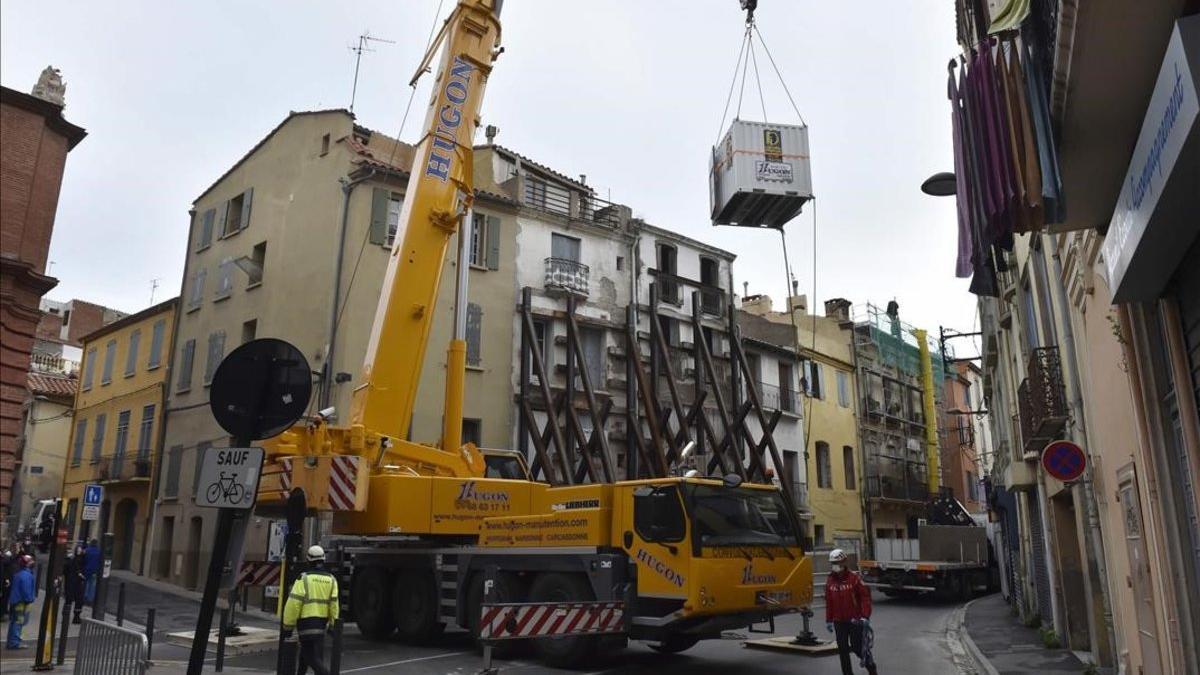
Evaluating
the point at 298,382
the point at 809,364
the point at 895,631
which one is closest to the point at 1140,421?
the point at 298,382

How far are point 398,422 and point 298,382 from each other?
724 cm

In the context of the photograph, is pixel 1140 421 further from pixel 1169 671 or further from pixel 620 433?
pixel 620 433

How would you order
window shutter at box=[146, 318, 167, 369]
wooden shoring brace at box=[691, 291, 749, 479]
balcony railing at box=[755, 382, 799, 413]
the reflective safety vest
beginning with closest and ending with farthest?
the reflective safety vest < window shutter at box=[146, 318, 167, 369] < wooden shoring brace at box=[691, 291, 749, 479] < balcony railing at box=[755, 382, 799, 413]

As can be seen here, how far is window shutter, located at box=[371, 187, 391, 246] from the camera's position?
22938mm

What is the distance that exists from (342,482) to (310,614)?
133 inches

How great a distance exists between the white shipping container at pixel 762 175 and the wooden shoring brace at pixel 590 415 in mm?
11038

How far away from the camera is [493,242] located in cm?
2530

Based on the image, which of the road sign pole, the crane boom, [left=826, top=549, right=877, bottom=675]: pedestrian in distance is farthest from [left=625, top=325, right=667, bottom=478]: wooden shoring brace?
the road sign pole

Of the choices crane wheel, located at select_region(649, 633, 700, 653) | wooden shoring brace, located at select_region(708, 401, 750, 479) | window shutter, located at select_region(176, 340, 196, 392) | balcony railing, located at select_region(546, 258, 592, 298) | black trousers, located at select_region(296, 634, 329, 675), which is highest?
balcony railing, located at select_region(546, 258, 592, 298)

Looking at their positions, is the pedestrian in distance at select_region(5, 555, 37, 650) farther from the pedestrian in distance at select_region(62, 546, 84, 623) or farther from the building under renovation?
the building under renovation

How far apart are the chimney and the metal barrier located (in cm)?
3577

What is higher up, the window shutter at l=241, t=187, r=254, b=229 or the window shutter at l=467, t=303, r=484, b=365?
the window shutter at l=241, t=187, r=254, b=229

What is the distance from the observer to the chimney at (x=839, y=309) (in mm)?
39656

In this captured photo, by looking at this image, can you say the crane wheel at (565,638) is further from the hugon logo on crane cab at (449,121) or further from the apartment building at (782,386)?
the apartment building at (782,386)
